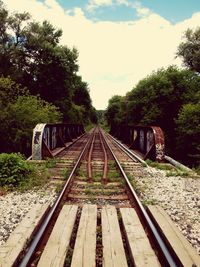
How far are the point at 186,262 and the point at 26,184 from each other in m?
5.19

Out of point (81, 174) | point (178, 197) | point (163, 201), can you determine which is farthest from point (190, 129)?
point (163, 201)

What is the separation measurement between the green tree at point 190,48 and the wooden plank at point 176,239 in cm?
4703

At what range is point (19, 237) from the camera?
176 inches

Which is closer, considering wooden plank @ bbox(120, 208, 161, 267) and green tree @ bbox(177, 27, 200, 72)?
wooden plank @ bbox(120, 208, 161, 267)

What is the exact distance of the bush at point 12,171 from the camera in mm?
8170

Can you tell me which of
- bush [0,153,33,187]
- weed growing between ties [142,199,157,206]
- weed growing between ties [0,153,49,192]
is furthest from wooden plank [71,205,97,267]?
bush [0,153,33,187]

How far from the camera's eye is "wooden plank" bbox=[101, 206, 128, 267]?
3.86 meters

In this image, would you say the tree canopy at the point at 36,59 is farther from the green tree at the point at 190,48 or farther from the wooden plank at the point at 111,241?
the wooden plank at the point at 111,241

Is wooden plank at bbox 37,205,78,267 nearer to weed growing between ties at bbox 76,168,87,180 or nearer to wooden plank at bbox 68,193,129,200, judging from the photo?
wooden plank at bbox 68,193,129,200

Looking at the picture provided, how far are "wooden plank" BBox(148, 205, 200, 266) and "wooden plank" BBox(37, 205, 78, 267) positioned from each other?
4.53ft

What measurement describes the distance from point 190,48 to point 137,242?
50.4 m

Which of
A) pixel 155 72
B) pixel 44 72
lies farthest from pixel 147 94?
pixel 44 72

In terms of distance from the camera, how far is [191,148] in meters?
23.7

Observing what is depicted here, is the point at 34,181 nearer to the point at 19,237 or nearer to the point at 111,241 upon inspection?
the point at 19,237
